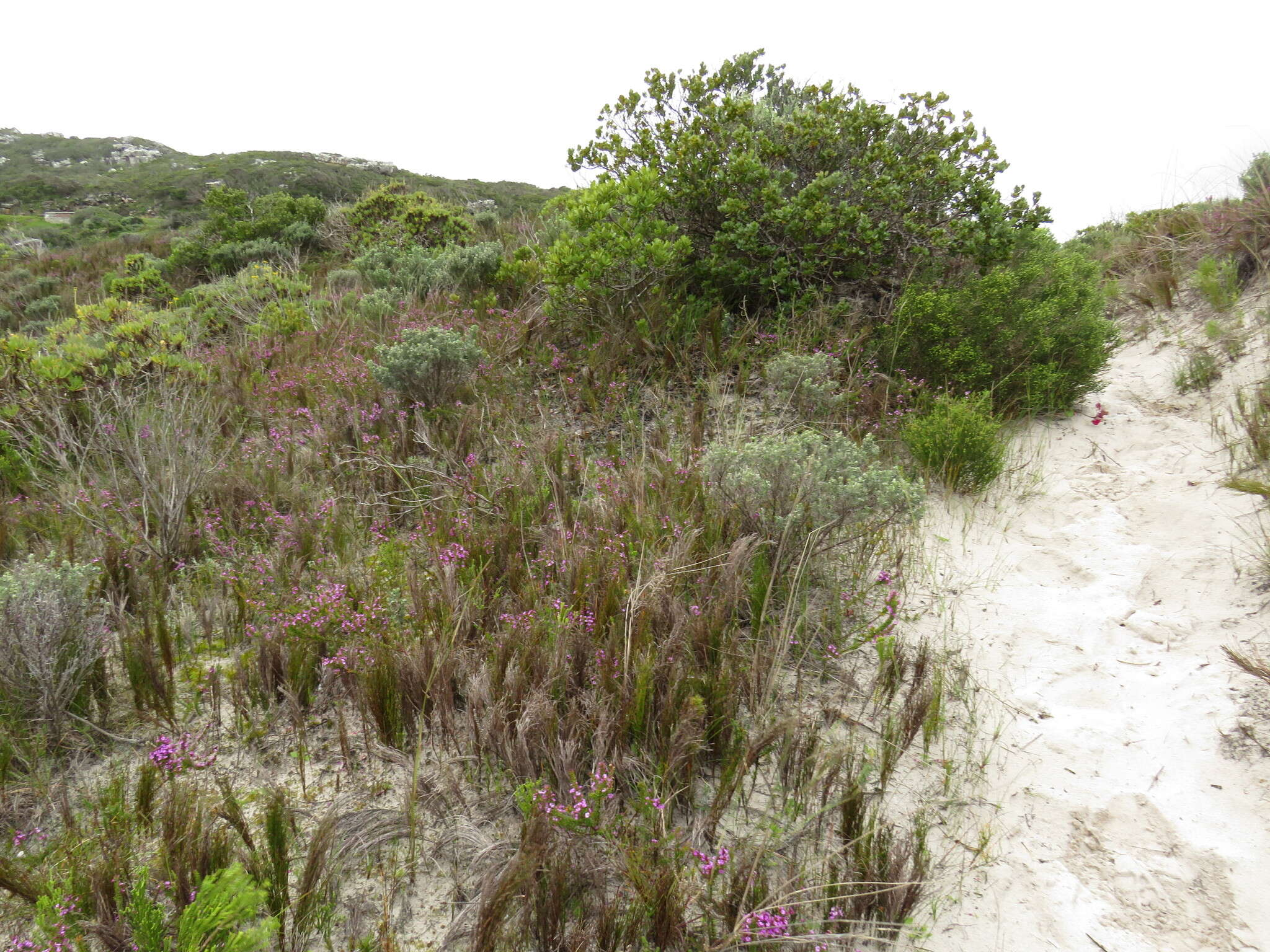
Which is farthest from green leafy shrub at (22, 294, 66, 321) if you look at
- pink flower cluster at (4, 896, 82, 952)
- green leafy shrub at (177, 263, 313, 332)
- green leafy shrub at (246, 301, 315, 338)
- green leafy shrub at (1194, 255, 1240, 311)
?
green leafy shrub at (1194, 255, 1240, 311)

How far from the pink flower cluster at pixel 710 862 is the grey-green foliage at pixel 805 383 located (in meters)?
3.19

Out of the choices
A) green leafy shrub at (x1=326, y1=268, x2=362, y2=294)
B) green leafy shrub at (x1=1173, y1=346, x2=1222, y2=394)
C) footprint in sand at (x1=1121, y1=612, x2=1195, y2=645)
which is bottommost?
footprint in sand at (x1=1121, y1=612, x2=1195, y2=645)

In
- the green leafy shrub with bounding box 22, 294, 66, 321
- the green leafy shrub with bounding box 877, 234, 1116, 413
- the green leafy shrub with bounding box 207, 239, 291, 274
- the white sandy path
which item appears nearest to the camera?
the white sandy path

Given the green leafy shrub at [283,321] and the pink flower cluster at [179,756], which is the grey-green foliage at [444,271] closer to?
the green leafy shrub at [283,321]

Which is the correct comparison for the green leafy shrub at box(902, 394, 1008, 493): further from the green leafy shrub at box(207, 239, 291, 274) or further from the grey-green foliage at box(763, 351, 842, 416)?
the green leafy shrub at box(207, 239, 291, 274)

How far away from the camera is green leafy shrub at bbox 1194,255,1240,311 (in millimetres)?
5562

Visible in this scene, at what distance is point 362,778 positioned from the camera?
2.24 meters

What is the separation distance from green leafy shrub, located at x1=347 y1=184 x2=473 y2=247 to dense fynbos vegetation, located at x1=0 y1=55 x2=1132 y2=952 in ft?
10.4

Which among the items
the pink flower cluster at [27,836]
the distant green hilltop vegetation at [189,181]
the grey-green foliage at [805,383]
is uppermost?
the distant green hilltop vegetation at [189,181]

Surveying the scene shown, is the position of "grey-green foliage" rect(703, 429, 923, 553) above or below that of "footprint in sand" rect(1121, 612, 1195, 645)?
above

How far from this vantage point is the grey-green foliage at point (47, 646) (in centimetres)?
234

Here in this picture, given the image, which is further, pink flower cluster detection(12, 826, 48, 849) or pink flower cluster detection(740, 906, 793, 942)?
pink flower cluster detection(12, 826, 48, 849)

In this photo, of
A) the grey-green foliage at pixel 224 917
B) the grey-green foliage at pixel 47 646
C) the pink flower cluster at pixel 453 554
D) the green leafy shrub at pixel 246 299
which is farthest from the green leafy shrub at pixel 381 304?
the grey-green foliage at pixel 224 917

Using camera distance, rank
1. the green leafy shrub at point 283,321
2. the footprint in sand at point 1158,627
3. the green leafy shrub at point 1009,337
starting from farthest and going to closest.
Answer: the green leafy shrub at point 283,321 < the green leafy shrub at point 1009,337 < the footprint in sand at point 1158,627
